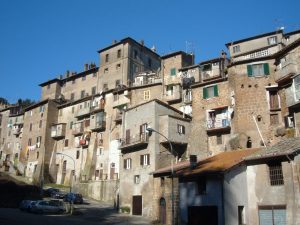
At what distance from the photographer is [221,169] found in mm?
33719

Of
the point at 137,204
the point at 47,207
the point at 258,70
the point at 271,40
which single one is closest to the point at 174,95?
the point at 258,70

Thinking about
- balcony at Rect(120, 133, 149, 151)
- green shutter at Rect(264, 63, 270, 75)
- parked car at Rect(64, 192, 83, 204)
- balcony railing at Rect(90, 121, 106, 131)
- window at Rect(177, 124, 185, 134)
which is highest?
green shutter at Rect(264, 63, 270, 75)

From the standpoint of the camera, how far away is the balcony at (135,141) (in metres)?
48.0

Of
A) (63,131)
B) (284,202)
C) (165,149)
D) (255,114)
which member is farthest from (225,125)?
(63,131)

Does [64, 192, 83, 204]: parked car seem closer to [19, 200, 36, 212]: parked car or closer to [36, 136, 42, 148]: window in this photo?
[19, 200, 36, 212]: parked car

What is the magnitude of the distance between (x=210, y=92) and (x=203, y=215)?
2124 cm

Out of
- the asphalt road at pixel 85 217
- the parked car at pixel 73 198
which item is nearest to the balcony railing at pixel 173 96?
the asphalt road at pixel 85 217

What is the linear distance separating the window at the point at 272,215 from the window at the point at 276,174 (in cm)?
209

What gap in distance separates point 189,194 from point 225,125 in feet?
48.0

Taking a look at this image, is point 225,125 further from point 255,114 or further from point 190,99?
point 190,99

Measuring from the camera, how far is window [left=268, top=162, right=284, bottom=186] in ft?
105

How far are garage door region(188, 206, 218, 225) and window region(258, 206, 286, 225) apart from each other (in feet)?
12.9

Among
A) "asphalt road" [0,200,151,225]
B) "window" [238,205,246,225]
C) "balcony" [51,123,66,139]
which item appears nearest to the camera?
"window" [238,205,246,225]

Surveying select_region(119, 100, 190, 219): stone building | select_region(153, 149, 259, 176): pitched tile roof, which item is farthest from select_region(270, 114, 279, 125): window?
select_region(119, 100, 190, 219): stone building
